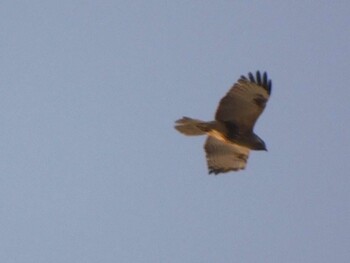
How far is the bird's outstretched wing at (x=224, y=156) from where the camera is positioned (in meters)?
16.8

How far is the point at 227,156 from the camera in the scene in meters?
16.9

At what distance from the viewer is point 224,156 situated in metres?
16.9

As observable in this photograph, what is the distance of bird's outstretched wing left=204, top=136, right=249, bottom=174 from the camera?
16812 millimetres

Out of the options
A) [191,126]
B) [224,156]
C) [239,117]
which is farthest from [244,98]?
[224,156]

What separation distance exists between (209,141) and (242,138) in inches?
31.2

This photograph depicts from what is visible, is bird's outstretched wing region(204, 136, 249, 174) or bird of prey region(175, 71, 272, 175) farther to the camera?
bird's outstretched wing region(204, 136, 249, 174)

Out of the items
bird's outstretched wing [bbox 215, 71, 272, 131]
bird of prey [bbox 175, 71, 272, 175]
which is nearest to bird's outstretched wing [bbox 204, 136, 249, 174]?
bird of prey [bbox 175, 71, 272, 175]

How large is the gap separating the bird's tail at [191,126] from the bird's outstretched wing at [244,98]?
24 centimetres

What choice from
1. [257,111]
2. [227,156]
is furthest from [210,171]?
[257,111]

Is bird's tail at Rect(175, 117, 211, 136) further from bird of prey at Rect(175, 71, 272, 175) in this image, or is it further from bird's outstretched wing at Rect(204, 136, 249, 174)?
bird's outstretched wing at Rect(204, 136, 249, 174)

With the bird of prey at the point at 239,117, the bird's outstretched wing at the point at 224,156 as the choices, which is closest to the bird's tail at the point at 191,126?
the bird of prey at the point at 239,117

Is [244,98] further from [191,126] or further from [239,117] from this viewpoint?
[191,126]

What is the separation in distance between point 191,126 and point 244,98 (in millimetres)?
875

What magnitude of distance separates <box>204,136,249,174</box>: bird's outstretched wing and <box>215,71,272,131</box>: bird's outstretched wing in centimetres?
93
